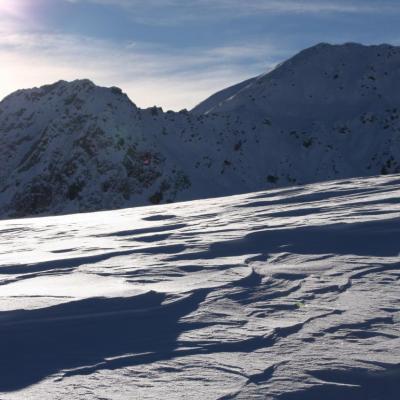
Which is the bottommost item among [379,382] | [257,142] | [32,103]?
[379,382]

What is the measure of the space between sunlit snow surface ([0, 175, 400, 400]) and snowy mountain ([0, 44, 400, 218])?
33994 mm

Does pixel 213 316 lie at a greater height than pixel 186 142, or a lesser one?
lesser

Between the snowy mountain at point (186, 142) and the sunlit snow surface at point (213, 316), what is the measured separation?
34.0 m

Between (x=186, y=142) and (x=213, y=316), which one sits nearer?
(x=213, y=316)

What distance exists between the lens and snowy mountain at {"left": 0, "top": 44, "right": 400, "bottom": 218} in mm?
41281

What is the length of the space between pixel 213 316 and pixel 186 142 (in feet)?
144

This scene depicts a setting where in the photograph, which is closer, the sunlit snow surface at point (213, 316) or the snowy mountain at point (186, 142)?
the sunlit snow surface at point (213, 316)

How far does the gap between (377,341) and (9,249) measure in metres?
5.25

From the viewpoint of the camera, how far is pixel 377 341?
2.60 metres

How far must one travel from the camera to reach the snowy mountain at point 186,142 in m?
41.3

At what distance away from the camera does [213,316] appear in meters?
3.16

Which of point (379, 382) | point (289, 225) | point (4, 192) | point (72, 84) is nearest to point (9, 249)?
point (289, 225)

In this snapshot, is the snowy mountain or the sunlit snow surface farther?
the snowy mountain

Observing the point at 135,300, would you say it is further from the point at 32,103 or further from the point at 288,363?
the point at 32,103
